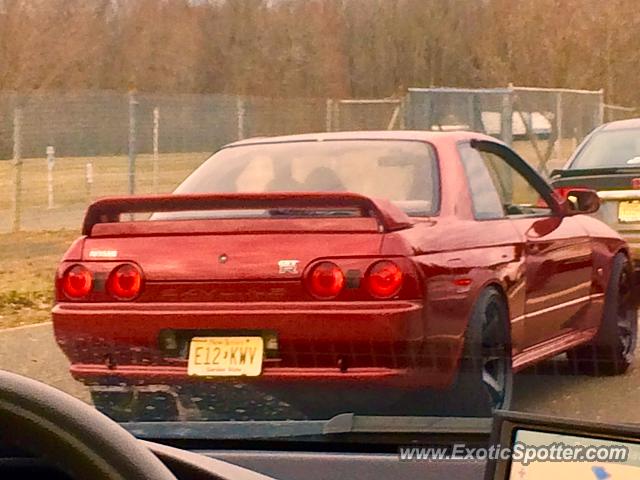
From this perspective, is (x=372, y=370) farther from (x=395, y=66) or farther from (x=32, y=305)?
(x=395, y=66)

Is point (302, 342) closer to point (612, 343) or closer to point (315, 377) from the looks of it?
point (315, 377)

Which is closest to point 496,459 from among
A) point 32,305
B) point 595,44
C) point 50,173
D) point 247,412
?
point 247,412

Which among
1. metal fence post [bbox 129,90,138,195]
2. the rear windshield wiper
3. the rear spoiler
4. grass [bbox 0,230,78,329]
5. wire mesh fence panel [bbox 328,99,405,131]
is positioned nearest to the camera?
the rear windshield wiper

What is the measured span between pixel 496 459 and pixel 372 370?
2676mm

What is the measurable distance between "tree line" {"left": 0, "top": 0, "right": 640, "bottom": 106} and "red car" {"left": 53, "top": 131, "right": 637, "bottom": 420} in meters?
10.0

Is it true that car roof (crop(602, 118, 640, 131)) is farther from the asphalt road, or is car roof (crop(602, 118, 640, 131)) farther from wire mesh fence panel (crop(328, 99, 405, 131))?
wire mesh fence panel (crop(328, 99, 405, 131))

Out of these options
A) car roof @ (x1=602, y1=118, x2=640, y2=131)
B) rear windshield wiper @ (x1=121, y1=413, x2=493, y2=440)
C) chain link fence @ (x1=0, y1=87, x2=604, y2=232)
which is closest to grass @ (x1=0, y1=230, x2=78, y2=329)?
chain link fence @ (x1=0, y1=87, x2=604, y2=232)

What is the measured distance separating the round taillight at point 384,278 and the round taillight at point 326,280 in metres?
0.11

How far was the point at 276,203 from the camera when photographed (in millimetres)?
5461

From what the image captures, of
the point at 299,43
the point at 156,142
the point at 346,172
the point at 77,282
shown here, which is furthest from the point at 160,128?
the point at 77,282

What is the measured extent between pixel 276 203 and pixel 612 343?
2139 mm

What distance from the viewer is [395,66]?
2647 cm

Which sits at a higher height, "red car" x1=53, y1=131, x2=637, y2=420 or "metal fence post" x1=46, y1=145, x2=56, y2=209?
"red car" x1=53, y1=131, x2=637, y2=420

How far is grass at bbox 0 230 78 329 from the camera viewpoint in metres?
10.7
